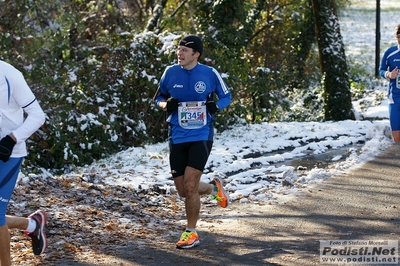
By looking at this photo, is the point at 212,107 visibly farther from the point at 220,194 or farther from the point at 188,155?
the point at 220,194

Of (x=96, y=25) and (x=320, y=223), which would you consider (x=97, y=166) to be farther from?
(x=96, y=25)

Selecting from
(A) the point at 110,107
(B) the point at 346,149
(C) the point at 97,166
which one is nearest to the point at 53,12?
(A) the point at 110,107

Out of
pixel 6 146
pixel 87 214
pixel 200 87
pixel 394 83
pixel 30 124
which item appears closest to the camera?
pixel 6 146

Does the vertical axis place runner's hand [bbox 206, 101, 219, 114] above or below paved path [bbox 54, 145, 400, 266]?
above

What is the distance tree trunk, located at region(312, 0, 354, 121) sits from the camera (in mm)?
17297

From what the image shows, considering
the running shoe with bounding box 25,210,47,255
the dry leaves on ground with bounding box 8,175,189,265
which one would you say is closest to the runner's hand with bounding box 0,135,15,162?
the running shoe with bounding box 25,210,47,255

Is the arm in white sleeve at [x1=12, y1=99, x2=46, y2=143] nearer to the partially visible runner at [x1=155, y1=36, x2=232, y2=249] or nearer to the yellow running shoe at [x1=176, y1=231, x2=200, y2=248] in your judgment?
the partially visible runner at [x1=155, y1=36, x2=232, y2=249]

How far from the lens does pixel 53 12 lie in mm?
15016

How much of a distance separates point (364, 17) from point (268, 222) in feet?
162

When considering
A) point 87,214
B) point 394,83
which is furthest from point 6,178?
point 394,83

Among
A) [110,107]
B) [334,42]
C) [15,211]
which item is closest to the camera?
[15,211]

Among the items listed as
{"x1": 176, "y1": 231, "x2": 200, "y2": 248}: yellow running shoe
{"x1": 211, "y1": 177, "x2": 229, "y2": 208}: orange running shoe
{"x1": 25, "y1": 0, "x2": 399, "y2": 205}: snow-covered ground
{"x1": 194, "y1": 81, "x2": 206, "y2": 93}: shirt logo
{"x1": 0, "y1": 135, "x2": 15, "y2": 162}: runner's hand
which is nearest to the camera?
{"x1": 0, "y1": 135, "x2": 15, "y2": 162}: runner's hand

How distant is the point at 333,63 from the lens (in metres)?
17.3

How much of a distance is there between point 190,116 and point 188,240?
119cm
